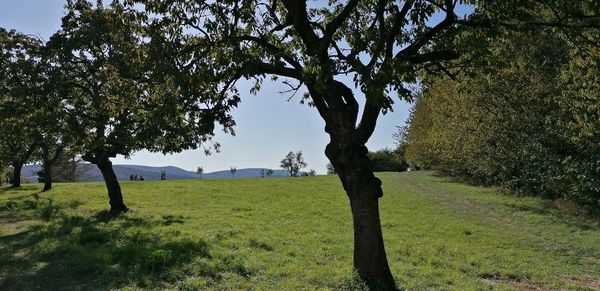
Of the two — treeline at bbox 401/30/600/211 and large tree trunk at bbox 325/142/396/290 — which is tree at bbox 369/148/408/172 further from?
large tree trunk at bbox 325/142/396/290

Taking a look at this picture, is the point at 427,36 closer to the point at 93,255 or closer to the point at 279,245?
the point at 279,245

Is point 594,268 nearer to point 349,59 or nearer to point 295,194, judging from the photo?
point 349,59

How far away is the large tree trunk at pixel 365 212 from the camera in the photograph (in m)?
8.48

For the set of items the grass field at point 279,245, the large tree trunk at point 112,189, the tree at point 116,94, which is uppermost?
the tree at point 116,94

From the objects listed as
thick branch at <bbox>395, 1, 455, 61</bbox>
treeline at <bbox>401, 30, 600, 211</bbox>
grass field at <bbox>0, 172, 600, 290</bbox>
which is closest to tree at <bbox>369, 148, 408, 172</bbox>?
treeline at <bbox>401, 30, 600, 211</bbox>

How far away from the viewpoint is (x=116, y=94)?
11.3m

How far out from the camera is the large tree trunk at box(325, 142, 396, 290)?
8.48m

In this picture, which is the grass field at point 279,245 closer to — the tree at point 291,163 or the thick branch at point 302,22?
the thick branch at point 302,22

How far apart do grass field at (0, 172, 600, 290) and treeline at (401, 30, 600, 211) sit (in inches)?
69.4

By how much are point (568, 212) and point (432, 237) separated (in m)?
8.88

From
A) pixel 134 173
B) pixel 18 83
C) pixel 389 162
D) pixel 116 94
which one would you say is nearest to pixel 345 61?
pixel 116 94

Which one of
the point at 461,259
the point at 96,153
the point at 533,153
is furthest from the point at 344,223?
the point at 96,153

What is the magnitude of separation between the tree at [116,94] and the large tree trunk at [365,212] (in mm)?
2509

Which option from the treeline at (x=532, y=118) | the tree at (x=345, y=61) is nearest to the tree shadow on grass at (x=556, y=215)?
the treeline at (x=532, y=118)
